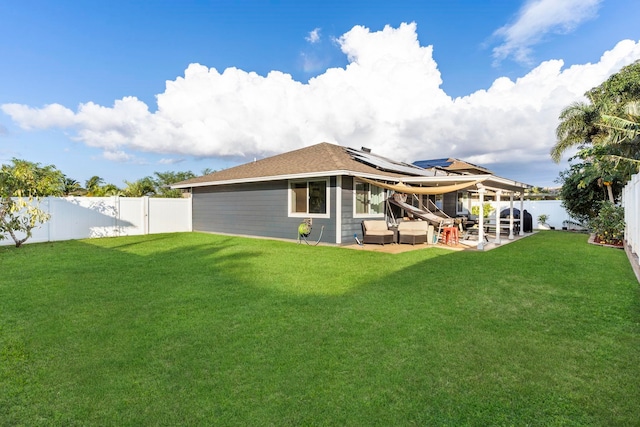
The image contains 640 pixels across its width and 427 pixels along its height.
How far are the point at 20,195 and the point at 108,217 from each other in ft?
13.6

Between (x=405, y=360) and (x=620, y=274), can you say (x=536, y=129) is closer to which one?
(x=620, y=274)

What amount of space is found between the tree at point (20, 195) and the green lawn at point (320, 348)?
5033mm

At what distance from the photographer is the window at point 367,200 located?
11.3 meters

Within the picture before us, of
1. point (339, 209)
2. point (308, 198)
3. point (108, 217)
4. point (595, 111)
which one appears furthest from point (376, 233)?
point (595, 111)

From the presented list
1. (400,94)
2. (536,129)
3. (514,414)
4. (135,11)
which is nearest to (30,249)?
(135,11)

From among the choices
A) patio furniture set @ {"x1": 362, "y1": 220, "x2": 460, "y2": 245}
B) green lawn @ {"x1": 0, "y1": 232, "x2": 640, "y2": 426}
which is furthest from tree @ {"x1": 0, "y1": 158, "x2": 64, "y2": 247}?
patio furniture set @ {"x1": 362, "y1": 220, "x2": 460, "y2": 245}

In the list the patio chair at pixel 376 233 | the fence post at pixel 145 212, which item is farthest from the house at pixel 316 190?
the fence post at pixel 145 212

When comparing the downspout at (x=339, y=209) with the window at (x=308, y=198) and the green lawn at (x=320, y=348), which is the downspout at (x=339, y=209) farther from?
the green lawn at (x=320, y=348)

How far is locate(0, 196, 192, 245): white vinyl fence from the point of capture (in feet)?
40.5

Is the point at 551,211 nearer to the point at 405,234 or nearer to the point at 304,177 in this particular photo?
the point at 405,234

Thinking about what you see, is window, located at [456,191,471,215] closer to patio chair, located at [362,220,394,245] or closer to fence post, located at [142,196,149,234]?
patio chair, located at [362,220,394,245]

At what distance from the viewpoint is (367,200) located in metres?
11.7

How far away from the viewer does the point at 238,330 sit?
3.69 meters

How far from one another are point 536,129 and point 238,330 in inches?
922
